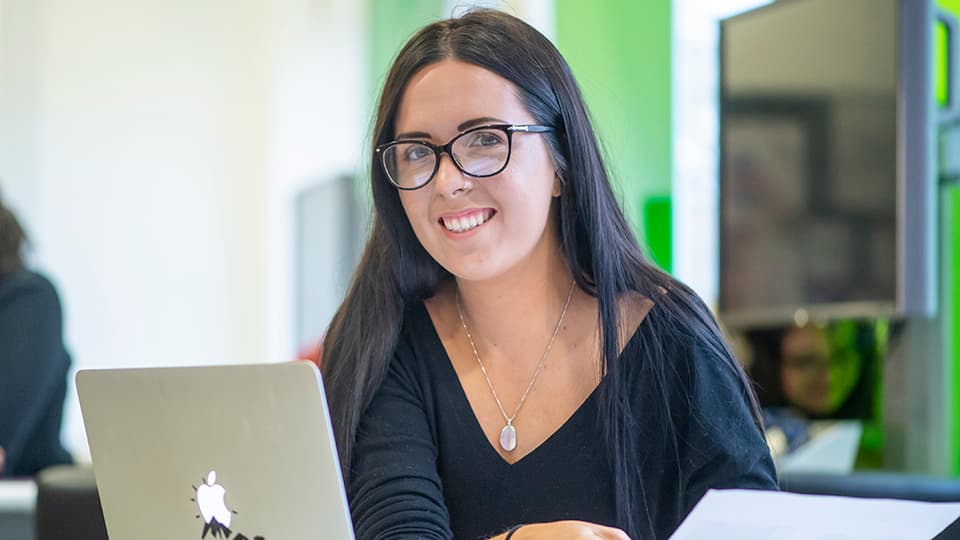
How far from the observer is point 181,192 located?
→ 5.88 meters

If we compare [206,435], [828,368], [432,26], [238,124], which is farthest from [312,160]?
[206,435]

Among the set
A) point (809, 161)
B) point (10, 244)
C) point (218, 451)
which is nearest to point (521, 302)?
point (218, 451)

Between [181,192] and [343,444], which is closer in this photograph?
[343,444]

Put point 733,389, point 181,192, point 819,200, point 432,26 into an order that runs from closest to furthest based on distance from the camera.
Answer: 1. point 733,389
2. point 432,26
3. point 819,200
4. point 181,192

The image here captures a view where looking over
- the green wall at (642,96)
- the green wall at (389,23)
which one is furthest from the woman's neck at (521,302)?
the green wall at (389,23)

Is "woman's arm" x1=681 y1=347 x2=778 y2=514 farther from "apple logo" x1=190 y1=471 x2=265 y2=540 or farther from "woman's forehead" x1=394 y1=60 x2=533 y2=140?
"apple logo" x1=190 y1=471 x2=265 y2=540

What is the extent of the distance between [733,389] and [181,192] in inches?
181

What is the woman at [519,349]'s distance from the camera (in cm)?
160

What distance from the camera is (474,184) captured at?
5.33 feet

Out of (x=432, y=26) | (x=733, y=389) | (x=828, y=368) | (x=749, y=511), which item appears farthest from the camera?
(x=828, y=368)

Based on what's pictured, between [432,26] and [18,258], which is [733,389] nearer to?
[432,26]

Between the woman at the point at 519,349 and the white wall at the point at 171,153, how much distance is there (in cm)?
421

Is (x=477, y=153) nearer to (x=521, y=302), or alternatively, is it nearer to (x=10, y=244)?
(x=521, y=302)

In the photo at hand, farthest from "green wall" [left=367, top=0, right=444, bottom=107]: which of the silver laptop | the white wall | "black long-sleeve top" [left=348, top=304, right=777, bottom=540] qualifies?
the silver laptop
